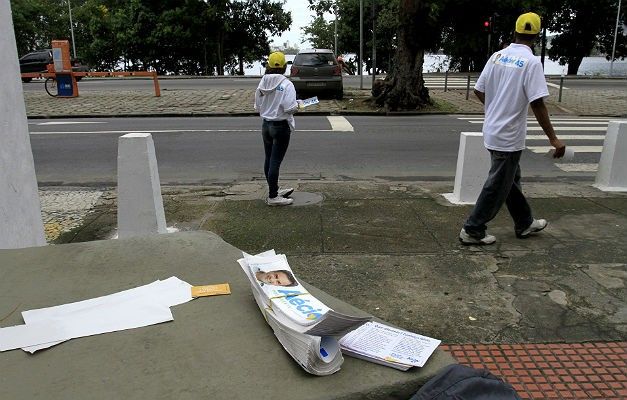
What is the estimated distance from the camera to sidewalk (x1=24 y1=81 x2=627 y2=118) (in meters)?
16.2

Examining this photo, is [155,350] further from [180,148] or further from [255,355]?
[180,148]

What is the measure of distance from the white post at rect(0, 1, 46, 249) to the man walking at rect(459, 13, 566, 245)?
3.74m

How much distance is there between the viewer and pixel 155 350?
2.06 m

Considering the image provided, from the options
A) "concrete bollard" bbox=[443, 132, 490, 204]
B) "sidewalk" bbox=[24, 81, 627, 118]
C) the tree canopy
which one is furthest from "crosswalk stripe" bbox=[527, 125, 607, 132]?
the tree canopy

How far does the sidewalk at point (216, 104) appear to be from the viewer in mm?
16234

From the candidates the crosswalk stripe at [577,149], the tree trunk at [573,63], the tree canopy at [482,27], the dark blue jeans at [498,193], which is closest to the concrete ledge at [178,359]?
the dark blue jeans at [498,193]

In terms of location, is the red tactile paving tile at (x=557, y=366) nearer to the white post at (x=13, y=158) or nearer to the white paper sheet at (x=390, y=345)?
the white paper sheet at (x=390, y=345)

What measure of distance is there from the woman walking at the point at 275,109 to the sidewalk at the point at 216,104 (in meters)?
9.80

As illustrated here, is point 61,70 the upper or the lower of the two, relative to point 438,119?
upper

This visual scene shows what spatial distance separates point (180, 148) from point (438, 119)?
7.59m

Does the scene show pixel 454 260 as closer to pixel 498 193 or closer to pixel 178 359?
pixel 498 193

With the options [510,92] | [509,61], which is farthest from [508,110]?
[509,61]

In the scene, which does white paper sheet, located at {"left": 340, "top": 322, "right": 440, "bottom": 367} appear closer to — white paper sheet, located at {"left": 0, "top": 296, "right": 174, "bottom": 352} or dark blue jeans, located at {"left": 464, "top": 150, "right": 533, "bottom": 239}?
white paper sheet, located at {"left": 0, "top": 296, "right": 174, "bottom": 352}

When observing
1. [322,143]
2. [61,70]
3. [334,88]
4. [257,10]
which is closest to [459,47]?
[257,10]
